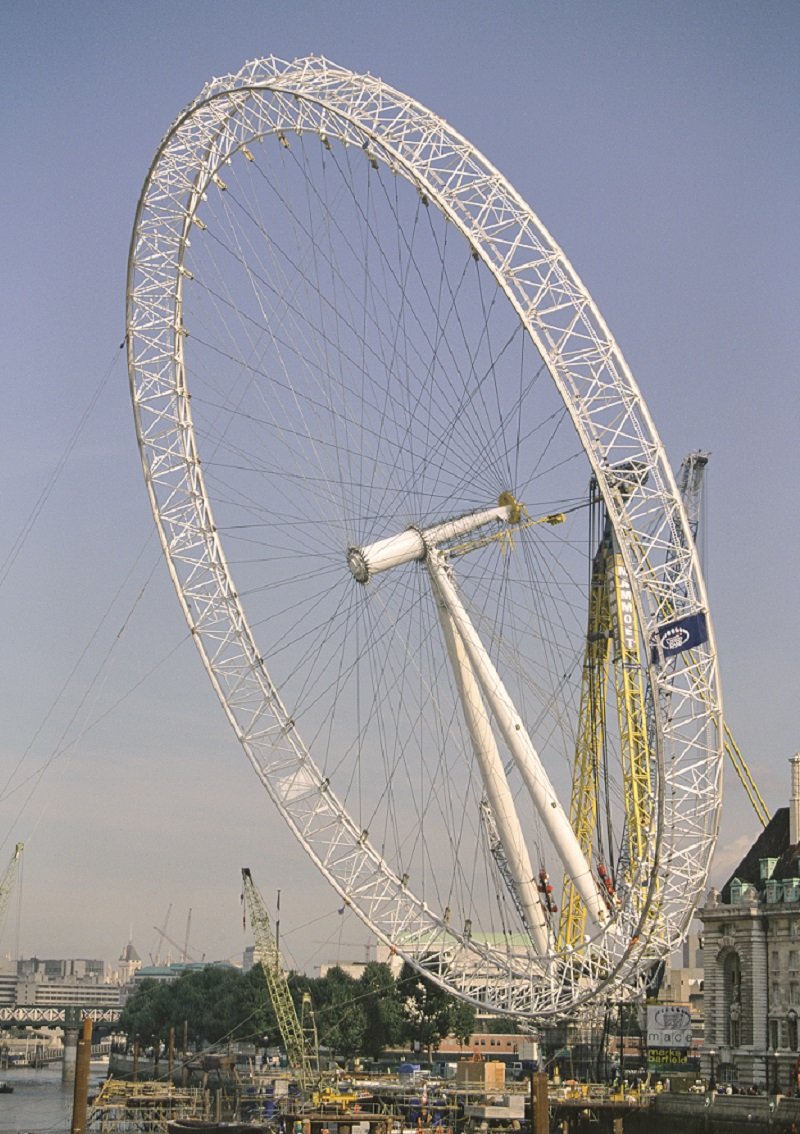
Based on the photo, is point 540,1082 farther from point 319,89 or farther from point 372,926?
point 319,89

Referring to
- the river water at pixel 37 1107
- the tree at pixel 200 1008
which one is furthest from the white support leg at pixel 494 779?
the tree at pixel 200 1008

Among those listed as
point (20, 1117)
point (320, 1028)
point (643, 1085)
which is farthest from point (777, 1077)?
point (320, 1028)

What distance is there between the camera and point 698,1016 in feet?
561

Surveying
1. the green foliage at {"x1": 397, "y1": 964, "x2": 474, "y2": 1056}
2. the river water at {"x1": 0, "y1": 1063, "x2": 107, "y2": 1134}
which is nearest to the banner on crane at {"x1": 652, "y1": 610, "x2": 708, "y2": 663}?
the river water at {"x1": 0, "y1": 1063, "x2": 107, "y2": 1134}

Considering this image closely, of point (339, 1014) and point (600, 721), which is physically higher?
point (600, 721)

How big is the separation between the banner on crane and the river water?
135 feet

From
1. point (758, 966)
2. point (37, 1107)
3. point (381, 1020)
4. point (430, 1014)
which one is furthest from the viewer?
point (430, 1014)

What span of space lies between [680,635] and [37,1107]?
80368 mm

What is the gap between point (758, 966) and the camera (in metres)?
74.9

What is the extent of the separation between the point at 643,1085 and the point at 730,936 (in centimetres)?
879


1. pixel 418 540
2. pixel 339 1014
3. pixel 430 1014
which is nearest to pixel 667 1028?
pixel 418 540

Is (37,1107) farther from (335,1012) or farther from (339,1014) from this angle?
(335,1012)

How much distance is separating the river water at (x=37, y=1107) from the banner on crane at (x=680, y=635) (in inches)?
1625

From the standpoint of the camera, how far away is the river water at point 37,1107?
300ft
